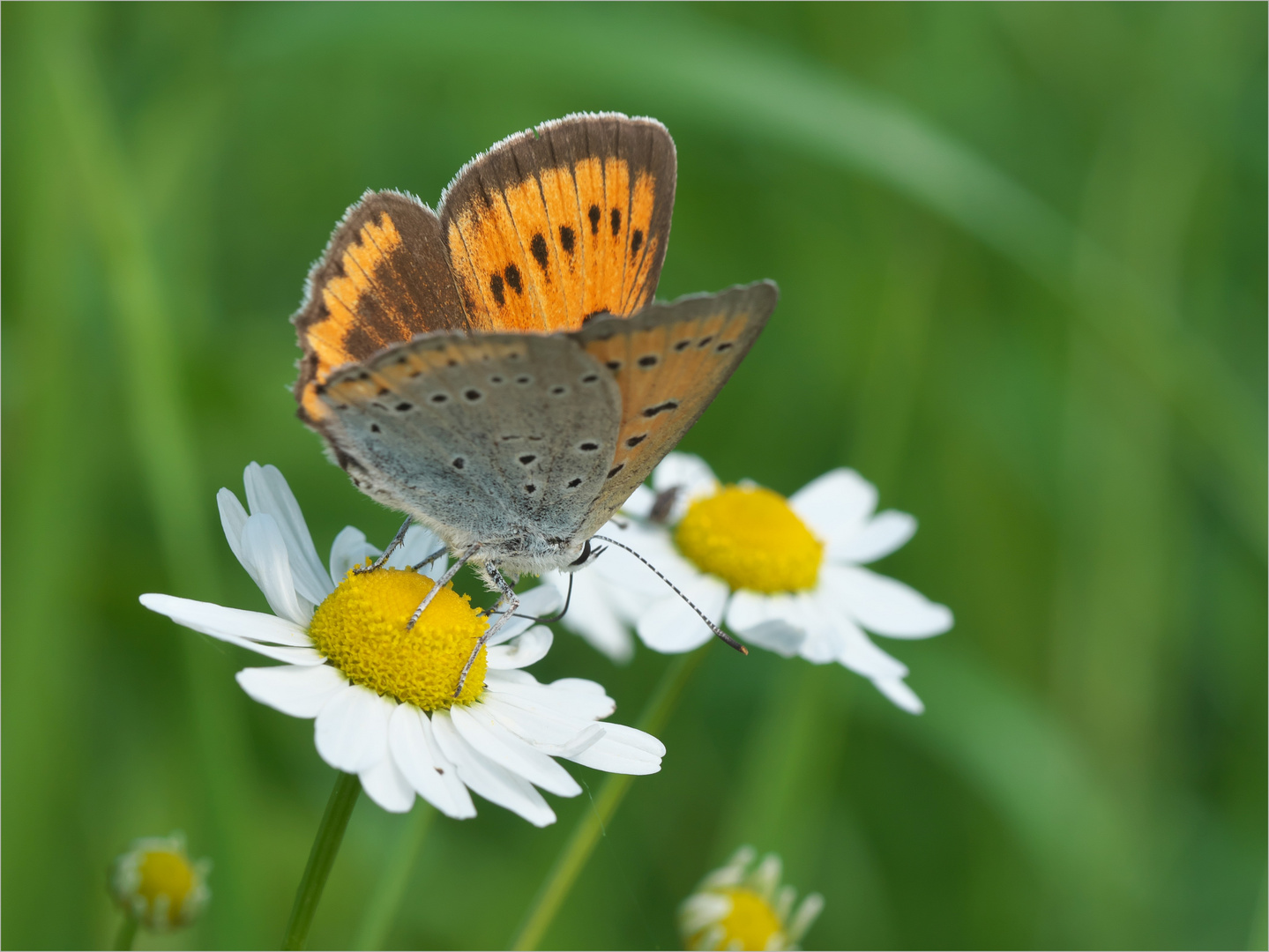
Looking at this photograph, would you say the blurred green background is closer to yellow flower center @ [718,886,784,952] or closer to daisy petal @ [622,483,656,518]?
yellow flower center @ [718,886,784,952]

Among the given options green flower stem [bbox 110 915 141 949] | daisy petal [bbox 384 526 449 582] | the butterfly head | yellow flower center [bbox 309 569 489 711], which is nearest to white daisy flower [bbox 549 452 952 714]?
the butterfly head

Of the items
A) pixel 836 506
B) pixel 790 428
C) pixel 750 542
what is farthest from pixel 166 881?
pixel 790 428

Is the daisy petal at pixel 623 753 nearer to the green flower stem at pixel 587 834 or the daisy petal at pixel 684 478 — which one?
the green flower stem at pixel 587 834

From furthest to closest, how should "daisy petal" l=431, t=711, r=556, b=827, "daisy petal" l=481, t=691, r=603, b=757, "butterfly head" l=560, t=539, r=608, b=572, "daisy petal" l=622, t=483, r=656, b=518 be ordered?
"daisy petal" l=622, t=483, r=656, b=518, "butterfly head" l=560, t=539, r=608, b=572, "daisy petal" l=481, t=691, r=603, b=757, "daisy petal" l=431, t=711, r=556, b=827

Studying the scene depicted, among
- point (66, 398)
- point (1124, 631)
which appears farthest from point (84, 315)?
point (1124, 631)

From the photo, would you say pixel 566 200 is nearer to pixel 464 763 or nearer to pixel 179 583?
pixel 464 763

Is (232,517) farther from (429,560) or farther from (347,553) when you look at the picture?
(429,560)

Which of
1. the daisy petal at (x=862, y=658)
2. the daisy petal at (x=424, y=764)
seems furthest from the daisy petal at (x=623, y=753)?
the daisy petal at (x=862, y=658)
